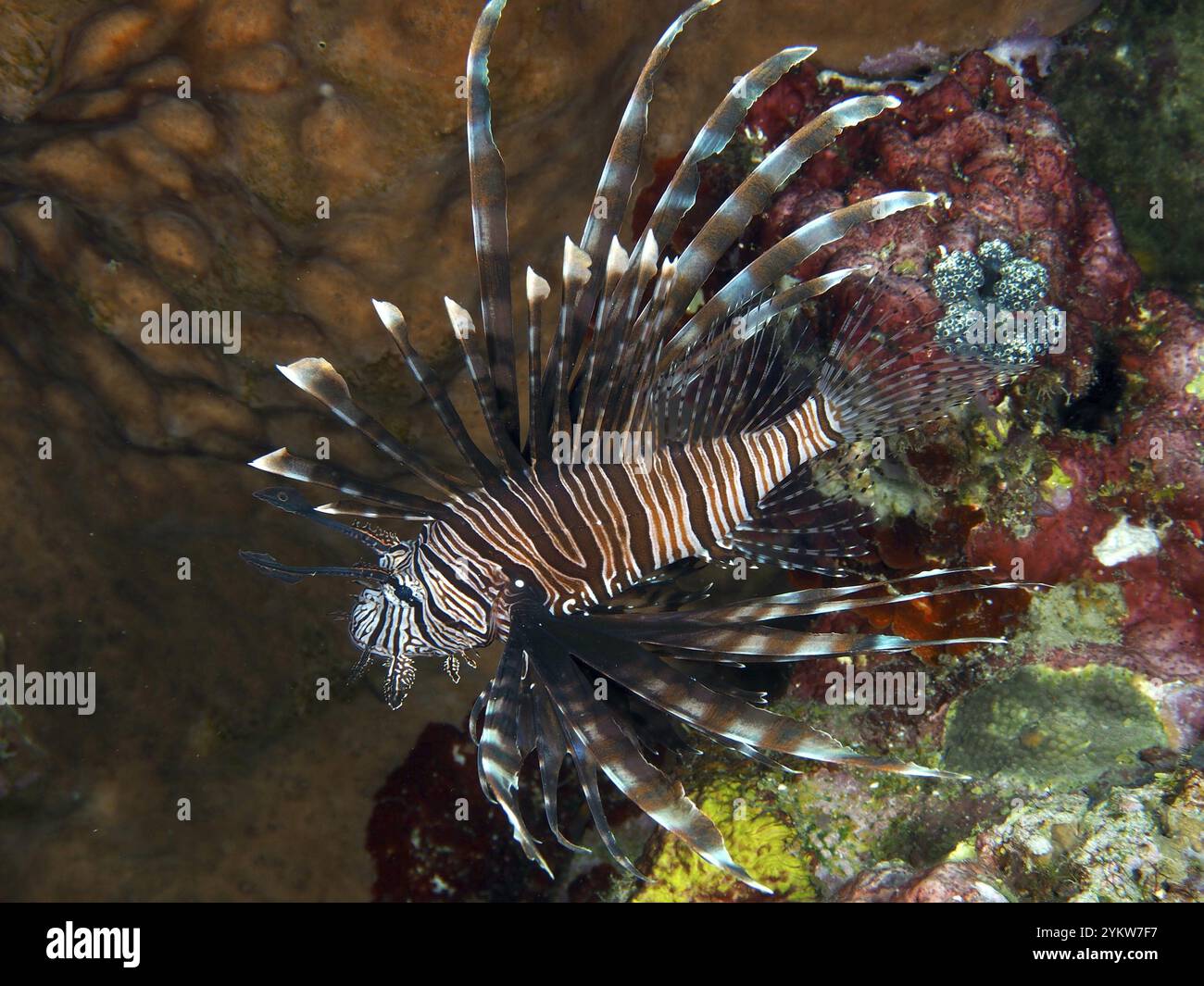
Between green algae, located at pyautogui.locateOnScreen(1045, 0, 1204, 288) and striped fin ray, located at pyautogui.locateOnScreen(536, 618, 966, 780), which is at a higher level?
green algae, located at pyautogui.locateOnScreen(1045, 0, 1204, 288)

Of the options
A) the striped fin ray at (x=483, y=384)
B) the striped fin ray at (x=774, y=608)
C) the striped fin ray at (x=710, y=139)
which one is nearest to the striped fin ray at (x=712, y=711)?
the striped fin ray at (x=774, y=608)

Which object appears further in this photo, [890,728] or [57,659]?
[890,728]

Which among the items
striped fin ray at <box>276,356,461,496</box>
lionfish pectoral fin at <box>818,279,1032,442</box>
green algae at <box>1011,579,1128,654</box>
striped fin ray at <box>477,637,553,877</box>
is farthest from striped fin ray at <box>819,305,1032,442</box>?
striped fin ray at <box>276,356,461,496</box>

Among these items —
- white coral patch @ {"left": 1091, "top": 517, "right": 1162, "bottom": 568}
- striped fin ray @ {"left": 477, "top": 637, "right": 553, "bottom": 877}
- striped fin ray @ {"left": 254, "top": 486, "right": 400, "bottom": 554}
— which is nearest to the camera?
striped fin ray @ {"left": 477, "top": 637, "right": 553, "bottom": 877}

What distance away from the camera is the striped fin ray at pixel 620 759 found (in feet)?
7.67

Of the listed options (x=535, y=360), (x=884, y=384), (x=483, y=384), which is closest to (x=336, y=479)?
(x=483, y=384)

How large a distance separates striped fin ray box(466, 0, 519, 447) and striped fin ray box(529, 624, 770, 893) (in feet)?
3.01

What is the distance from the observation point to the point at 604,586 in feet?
10.9

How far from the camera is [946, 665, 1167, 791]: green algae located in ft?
10.8

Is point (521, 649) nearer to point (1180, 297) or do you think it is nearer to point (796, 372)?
point (796, 372)

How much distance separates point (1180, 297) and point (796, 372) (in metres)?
2.27

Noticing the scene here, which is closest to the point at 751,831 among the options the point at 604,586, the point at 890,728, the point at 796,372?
the point at 890,728

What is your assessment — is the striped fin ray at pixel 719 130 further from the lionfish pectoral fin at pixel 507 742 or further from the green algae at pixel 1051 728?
the green algae at pixel 1051 728

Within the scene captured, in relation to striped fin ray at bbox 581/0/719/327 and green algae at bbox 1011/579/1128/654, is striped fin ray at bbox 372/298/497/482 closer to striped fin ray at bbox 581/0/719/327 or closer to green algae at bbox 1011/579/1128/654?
striped fin ray at bbox 581/0/719/327
